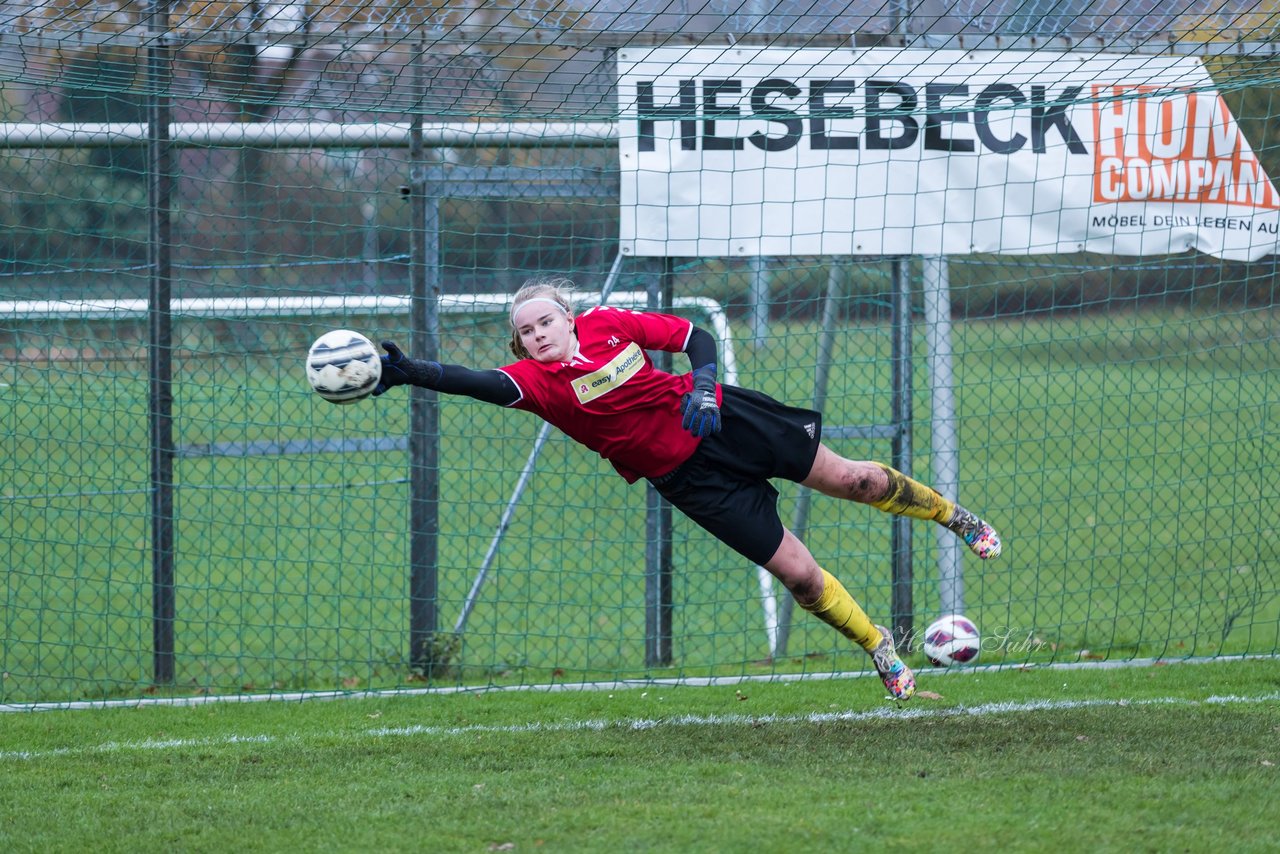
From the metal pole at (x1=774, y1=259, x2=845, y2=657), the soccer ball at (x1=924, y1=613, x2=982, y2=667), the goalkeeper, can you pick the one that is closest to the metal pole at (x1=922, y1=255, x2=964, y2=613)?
the metal pole at (x1=774, y1=259, x2=845, y2=657)

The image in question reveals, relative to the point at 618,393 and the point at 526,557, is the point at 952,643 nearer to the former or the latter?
the point at 618,393

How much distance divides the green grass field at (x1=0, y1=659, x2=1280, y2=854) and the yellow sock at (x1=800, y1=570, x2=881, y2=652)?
34cm

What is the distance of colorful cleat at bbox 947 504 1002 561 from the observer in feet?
16.1

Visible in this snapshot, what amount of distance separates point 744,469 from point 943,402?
82.6 inches

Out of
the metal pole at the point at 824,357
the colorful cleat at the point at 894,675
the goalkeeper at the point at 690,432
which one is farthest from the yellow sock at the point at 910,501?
the metal pole at the point at 824,357

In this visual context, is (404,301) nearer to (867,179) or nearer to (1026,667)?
(867,179)

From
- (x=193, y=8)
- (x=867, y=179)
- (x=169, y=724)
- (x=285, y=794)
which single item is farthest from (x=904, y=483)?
(x=193, y=8)

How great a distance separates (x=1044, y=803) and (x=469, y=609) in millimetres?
3189

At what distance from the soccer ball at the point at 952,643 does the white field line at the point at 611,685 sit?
0.22ft

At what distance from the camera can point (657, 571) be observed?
632 cm

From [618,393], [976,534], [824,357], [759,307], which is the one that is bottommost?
[976,534]

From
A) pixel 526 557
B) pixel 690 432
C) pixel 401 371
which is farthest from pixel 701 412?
pixel 526 557

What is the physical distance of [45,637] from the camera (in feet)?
23.7

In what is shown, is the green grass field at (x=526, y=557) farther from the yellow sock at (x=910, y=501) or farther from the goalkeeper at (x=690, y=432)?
the goalkeeper at (x=690, y=432)
